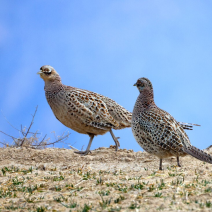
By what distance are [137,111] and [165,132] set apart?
92 cm

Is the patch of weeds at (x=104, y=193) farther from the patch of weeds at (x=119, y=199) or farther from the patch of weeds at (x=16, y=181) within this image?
the patch of weeds at (x=16, y=181)

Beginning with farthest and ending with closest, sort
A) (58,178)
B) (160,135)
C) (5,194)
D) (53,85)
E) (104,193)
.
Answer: (53,85) < (160,135) < (58,178) < (5,194) < (104,193)

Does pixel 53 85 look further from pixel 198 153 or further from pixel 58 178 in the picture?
pixel 198 153

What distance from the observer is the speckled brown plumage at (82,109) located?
32.9 feet

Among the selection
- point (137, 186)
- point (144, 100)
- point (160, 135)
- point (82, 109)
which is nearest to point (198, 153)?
point (160, 135)

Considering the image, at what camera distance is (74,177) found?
656cm

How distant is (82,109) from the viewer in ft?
32.9

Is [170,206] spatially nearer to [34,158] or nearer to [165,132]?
[165,132]

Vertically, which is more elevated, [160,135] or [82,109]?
[82,109]

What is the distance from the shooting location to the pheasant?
7129 mm

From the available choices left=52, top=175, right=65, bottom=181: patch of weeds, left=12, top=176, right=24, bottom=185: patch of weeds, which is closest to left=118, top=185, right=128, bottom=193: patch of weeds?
left=52, top=175, right=65, bottom=181: patch of weeds

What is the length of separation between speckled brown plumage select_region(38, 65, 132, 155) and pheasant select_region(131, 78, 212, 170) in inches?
95.7

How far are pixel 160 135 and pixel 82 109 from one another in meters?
3.36

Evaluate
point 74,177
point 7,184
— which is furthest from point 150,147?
point 7,184
